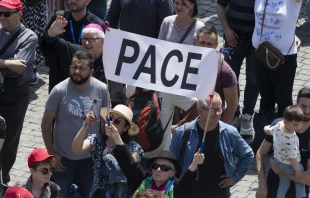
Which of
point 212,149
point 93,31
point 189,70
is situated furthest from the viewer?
point 93,31

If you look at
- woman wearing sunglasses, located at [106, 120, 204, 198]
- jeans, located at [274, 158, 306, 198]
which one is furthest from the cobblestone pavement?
woman wearing sunglasses, located at [106, 120, 204, 198]

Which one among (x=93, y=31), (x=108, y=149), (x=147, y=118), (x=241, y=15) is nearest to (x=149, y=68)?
(x=147, y=118)

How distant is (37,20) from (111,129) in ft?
15.9

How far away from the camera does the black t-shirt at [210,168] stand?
9766 mm

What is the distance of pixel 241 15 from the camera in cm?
1230

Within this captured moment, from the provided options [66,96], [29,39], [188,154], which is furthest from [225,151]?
[29,39]

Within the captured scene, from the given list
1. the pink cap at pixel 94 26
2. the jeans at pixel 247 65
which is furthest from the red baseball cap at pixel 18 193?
the jeans at pixel 247 65

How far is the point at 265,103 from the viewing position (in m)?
12.0

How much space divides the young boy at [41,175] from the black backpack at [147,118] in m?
1.01

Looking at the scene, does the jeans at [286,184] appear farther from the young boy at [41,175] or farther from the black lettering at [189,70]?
the young boy at [41,175]

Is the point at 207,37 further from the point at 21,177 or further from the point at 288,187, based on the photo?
the point at 21,177

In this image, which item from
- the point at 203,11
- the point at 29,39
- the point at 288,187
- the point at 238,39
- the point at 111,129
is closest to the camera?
the point at 111,129

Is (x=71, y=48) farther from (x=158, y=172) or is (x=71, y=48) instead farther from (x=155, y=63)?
(x=158, y=172)

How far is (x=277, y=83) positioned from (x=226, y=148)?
2.11 m
